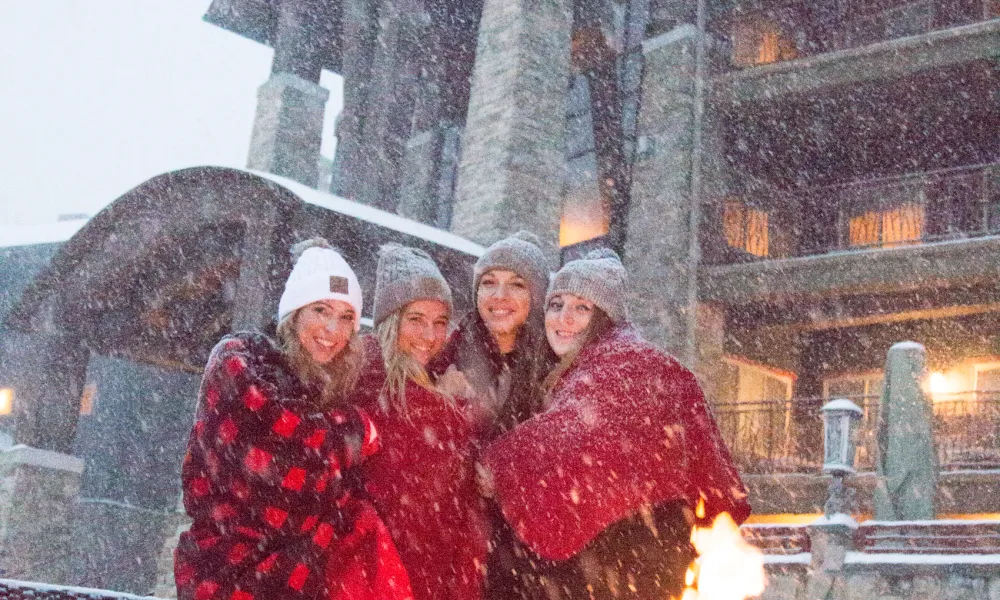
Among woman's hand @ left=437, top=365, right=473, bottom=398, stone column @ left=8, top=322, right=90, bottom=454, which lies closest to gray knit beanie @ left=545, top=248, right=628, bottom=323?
woman's hand @ left=437, top=365, right=473, bottom=398

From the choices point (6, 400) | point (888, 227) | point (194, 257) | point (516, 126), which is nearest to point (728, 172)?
point (888, 227)

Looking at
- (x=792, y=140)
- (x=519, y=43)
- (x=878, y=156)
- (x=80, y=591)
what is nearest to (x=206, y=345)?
(x=519, y=43)

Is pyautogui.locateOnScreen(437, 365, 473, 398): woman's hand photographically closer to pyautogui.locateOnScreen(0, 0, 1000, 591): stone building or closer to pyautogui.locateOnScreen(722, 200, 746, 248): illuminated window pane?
pyautogui.locateOnScreen(0, 0, 1000, 591): stone building

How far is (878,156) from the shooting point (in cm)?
1541

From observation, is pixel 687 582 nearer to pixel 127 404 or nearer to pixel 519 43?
pixel 519 43

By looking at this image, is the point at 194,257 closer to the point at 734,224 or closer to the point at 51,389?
the point at 51,389

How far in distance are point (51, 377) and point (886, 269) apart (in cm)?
1114

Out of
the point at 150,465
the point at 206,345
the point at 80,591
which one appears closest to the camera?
the point at 80,591

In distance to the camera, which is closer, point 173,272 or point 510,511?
point 510,511

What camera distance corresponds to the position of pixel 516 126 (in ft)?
43.8

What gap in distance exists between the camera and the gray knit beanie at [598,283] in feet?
11.1

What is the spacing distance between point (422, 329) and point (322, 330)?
48cm

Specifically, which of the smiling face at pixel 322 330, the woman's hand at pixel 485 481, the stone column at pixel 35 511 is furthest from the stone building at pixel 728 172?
the woman's hand at pixel 485 481

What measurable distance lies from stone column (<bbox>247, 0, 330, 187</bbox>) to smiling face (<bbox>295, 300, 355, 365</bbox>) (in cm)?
1395
